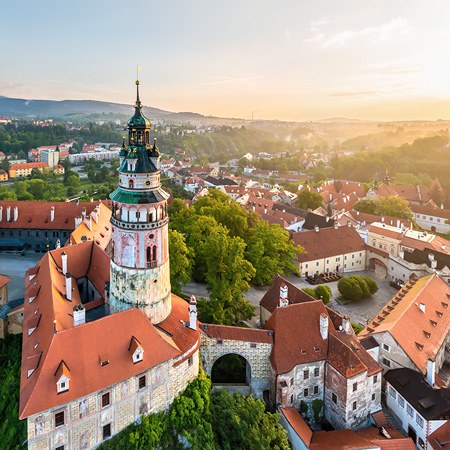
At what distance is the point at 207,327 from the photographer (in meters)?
28.4

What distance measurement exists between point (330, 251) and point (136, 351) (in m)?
37.3

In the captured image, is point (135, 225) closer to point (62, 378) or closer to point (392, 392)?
point (62, 378)

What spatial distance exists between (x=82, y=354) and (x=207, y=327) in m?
8.97

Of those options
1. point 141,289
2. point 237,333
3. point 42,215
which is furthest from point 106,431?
point 42,215

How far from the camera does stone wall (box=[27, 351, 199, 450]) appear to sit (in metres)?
20.3

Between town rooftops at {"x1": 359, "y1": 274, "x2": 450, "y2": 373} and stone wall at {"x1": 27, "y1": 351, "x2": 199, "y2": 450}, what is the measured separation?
1654 cm

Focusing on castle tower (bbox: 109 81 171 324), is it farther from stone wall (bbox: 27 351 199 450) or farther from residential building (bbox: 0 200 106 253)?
residential building (bbox: 0 200 106 253)

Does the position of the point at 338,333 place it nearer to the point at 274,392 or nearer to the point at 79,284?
the point at 274,392

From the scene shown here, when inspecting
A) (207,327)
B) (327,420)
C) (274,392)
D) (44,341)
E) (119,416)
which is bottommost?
(327,420)

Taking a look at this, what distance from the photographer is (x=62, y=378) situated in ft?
66.5

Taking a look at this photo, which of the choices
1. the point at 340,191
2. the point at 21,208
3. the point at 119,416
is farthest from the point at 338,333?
the point at 340,191

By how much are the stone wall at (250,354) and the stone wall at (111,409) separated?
2.34 metres

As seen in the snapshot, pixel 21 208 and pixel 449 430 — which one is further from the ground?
pixel 21 208

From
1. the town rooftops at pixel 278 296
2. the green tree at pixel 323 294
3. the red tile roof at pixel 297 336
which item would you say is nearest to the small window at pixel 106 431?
the red tile roof at pixel 297 336
